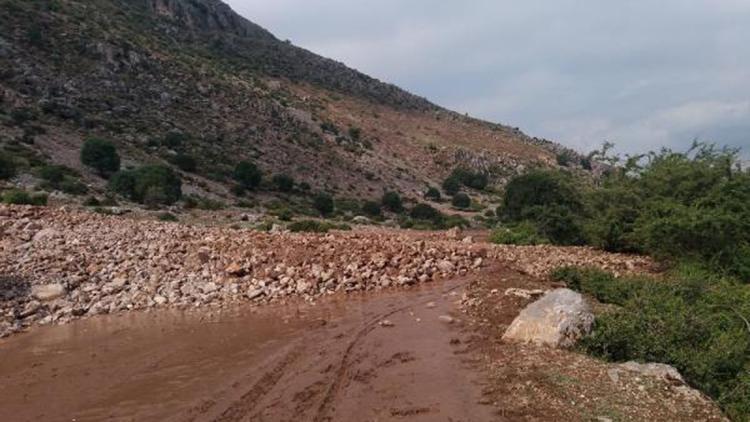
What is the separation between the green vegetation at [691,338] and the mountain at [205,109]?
30330 millimetres

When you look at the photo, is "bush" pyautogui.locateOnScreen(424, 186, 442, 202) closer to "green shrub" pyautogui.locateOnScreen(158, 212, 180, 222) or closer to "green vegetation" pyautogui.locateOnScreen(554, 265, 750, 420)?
"green shrub" pyautogui.locateOnScreen(158, 212, 180, 222)

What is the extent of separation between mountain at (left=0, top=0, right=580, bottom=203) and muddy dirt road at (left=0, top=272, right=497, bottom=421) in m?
24.3

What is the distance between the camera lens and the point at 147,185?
32.6 meters

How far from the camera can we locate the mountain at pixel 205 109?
140ft

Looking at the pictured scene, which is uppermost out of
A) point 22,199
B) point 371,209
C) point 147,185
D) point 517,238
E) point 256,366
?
point 147,185

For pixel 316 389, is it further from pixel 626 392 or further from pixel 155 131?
pixel 155 131

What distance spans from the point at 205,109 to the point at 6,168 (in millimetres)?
24377

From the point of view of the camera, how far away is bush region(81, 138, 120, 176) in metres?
36.5

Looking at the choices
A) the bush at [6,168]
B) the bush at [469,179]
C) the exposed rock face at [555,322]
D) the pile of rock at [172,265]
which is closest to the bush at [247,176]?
the bush at [6,168]

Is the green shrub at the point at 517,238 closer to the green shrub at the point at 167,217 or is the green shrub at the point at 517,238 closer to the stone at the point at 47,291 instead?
the green shrub at the point at 167,217

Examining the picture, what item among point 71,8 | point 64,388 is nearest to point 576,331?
point 64,388

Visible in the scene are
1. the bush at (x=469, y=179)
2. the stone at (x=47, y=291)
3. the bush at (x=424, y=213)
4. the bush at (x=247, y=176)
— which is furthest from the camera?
the bush at (x=469, y=179)

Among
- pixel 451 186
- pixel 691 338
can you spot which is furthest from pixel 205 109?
pixel 691 338

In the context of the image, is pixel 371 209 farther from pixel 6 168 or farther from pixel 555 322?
pixel 555 322
